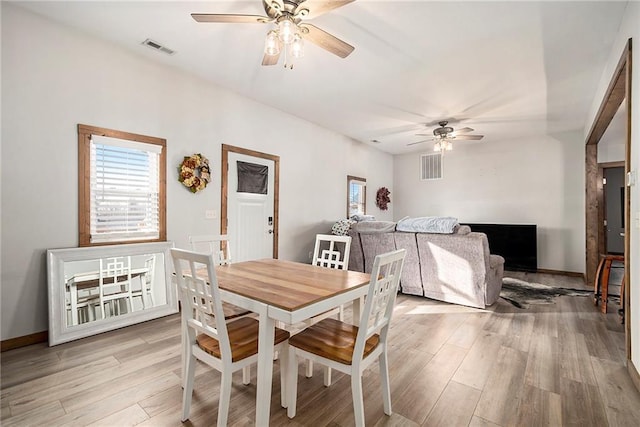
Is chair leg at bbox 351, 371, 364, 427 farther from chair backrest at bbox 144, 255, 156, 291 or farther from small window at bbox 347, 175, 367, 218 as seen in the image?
small window at bbox 347, 175, 367, 218

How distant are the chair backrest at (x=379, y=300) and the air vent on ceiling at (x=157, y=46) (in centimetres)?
311

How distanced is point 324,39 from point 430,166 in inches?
234

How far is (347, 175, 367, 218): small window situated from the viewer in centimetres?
650

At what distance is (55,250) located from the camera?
2.69 m

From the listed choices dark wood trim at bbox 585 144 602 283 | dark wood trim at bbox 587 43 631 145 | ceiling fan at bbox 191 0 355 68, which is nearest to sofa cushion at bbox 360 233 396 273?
dark wood trim at bbox 587 43 631 145

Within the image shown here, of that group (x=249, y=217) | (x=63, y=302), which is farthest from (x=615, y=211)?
(x=63, y=302)

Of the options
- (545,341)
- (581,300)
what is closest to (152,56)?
(545,341)

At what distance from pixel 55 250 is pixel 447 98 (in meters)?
4.85

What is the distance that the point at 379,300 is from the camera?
1671mm

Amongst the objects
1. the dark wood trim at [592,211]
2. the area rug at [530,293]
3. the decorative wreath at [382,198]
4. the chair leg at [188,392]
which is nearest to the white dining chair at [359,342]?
the chair leg at [188,392]

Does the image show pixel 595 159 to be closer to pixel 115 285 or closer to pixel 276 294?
pixel 276 294

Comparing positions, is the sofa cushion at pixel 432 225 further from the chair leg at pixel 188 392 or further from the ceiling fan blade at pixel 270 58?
the chair leg at pixel 188 392

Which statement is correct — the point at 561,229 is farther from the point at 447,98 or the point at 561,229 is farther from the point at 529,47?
the point at 529,47

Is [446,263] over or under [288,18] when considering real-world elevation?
under
